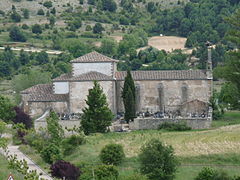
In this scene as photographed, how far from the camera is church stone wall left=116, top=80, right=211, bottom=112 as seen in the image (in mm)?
56156

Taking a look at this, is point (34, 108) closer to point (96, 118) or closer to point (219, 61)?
point (96, 118)

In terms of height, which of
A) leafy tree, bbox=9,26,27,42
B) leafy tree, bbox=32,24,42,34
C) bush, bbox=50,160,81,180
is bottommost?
bush, bbox=50,160,81,180

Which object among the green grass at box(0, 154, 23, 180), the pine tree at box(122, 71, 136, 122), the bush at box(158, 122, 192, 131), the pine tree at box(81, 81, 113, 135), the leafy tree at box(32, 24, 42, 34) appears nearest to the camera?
the green grass at box(0, 154, 23, 180)

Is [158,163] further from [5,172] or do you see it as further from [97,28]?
[97,28]

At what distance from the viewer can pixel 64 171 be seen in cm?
3784

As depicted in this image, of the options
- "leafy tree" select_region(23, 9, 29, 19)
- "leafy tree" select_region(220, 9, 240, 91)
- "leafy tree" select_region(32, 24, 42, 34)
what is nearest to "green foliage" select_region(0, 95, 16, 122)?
"leafy tree" select_region(220, 9, 240, 91)

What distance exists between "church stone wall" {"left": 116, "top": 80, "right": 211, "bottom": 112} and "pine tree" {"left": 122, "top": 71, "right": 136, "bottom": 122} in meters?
1.88

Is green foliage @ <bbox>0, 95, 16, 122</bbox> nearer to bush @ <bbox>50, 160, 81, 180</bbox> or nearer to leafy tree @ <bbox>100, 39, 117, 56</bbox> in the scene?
bush @ <bbox>50, 160, 81, 180</bbox>

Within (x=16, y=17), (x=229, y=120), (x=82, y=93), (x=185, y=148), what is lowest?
(x=185, y=148)

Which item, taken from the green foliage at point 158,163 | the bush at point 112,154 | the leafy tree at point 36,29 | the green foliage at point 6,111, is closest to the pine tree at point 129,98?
the green foliage at point 6,111

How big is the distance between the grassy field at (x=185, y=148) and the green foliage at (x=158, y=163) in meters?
1.24

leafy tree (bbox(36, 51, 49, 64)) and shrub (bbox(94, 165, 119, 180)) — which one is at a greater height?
leafy tree (bbox(36, 51, 49, 64))

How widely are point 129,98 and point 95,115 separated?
3998 millimetres

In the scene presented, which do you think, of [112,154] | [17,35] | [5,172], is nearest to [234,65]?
[112,154]
